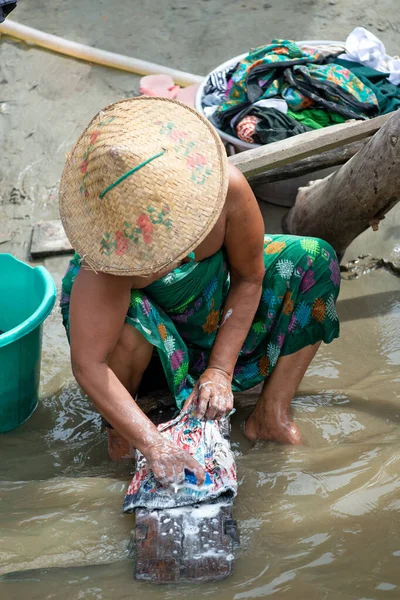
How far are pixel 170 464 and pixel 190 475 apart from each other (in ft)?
0.23

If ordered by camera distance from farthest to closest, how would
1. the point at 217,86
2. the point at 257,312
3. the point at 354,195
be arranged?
1. the point at 217,86
2. the point at 354,195
3. the point at 257,312

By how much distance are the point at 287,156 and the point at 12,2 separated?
4.25 feet

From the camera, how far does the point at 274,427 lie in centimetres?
261

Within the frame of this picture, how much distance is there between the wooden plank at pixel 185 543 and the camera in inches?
78.0

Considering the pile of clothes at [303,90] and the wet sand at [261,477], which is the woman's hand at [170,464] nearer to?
the wet sand at [261,477]

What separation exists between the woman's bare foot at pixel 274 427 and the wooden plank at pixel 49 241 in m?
1.61

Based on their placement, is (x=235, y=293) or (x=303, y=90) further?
(x=303, y=90)

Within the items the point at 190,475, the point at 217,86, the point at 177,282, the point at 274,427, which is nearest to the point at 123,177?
the point at 177,282

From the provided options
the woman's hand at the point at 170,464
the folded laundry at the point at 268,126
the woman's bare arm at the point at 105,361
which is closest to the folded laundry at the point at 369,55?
the folded laundry at the point at 268,126

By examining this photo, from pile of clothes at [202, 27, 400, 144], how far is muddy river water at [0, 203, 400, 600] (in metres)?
1.21

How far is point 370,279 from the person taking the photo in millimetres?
3596

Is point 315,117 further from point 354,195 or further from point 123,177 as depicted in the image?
point 123,177

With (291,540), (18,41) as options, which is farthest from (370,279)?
(18,41)

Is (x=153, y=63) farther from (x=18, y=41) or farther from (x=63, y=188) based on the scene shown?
(x=63, y=188)
